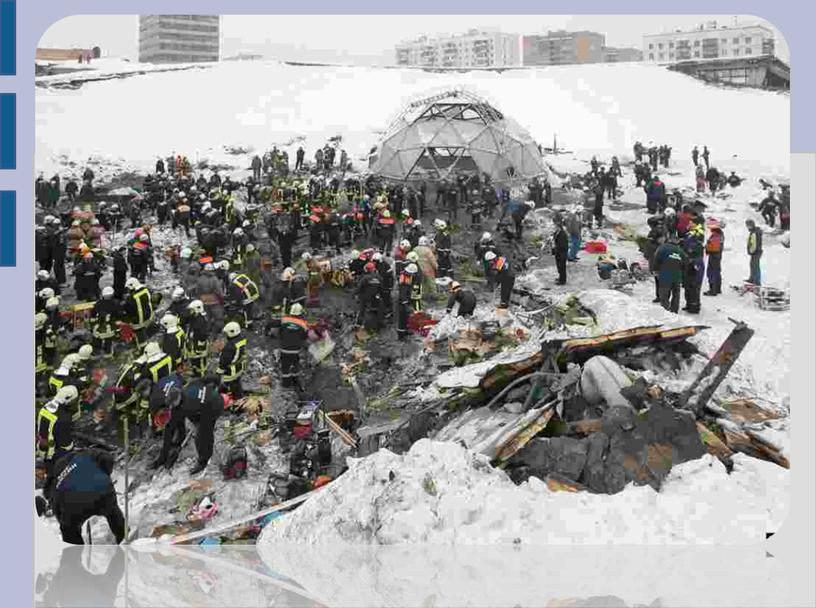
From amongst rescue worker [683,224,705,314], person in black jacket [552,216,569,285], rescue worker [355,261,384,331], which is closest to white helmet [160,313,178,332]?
rescue worker [355,261,384,331]

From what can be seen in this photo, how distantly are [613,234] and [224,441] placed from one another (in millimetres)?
4601

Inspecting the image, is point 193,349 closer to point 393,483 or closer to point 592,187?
point 393,483

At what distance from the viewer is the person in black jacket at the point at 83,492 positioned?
9.01 metres

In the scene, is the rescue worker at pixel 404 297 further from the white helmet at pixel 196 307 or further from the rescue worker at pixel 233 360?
the white helmet at pixel 196 307

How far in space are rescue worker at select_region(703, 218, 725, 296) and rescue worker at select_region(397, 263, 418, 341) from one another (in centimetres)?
309

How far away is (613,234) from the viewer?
1030cm

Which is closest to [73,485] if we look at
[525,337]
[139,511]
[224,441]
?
[139,511]

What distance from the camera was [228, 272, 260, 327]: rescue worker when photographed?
1002 centimetres

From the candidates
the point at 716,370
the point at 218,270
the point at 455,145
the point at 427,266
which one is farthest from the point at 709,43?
the point at 218,270

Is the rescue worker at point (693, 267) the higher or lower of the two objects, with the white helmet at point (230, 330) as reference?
higher

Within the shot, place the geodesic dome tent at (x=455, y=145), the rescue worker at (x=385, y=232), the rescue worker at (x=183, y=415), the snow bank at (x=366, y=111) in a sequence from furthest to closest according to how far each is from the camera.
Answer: the geodesic dome tent at (x=455, y=145) → the rescue worker at (x=385, y=232) → the snow bank at (x=366, y=111) → the rescue worker at (x=183, y=415)

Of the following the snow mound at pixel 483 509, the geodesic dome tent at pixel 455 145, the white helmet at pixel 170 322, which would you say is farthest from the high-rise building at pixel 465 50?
the snow mound at pixel 483 509
